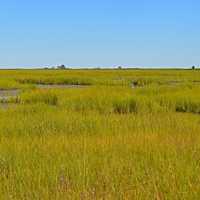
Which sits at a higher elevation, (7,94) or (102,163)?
(102,163)

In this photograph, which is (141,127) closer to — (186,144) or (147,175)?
(186,144)

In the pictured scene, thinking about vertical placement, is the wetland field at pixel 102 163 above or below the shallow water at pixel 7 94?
above

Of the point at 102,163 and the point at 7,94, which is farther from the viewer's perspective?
the point at 7,94

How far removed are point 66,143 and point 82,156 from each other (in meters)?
1.28

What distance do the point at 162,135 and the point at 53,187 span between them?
436 centimetres

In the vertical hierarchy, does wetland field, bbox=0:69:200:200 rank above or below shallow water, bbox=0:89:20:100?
above

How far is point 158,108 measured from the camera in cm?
1745

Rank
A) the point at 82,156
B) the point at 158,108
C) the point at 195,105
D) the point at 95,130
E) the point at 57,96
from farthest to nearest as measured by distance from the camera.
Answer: the point at 57,96
the point at 195,105
the point at 158,108
the point at 95,130
the point at 82,156

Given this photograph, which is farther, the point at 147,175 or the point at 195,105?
the point at 195,105

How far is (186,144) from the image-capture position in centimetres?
802

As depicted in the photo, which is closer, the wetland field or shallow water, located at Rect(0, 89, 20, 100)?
the wetland field

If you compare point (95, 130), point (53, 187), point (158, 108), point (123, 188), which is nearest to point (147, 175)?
point (123, 188)

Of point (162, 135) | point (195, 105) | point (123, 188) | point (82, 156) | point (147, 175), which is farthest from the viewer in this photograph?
point (195, 105)

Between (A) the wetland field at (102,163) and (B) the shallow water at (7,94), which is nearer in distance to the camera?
(A) the wetland field at (102,163)
